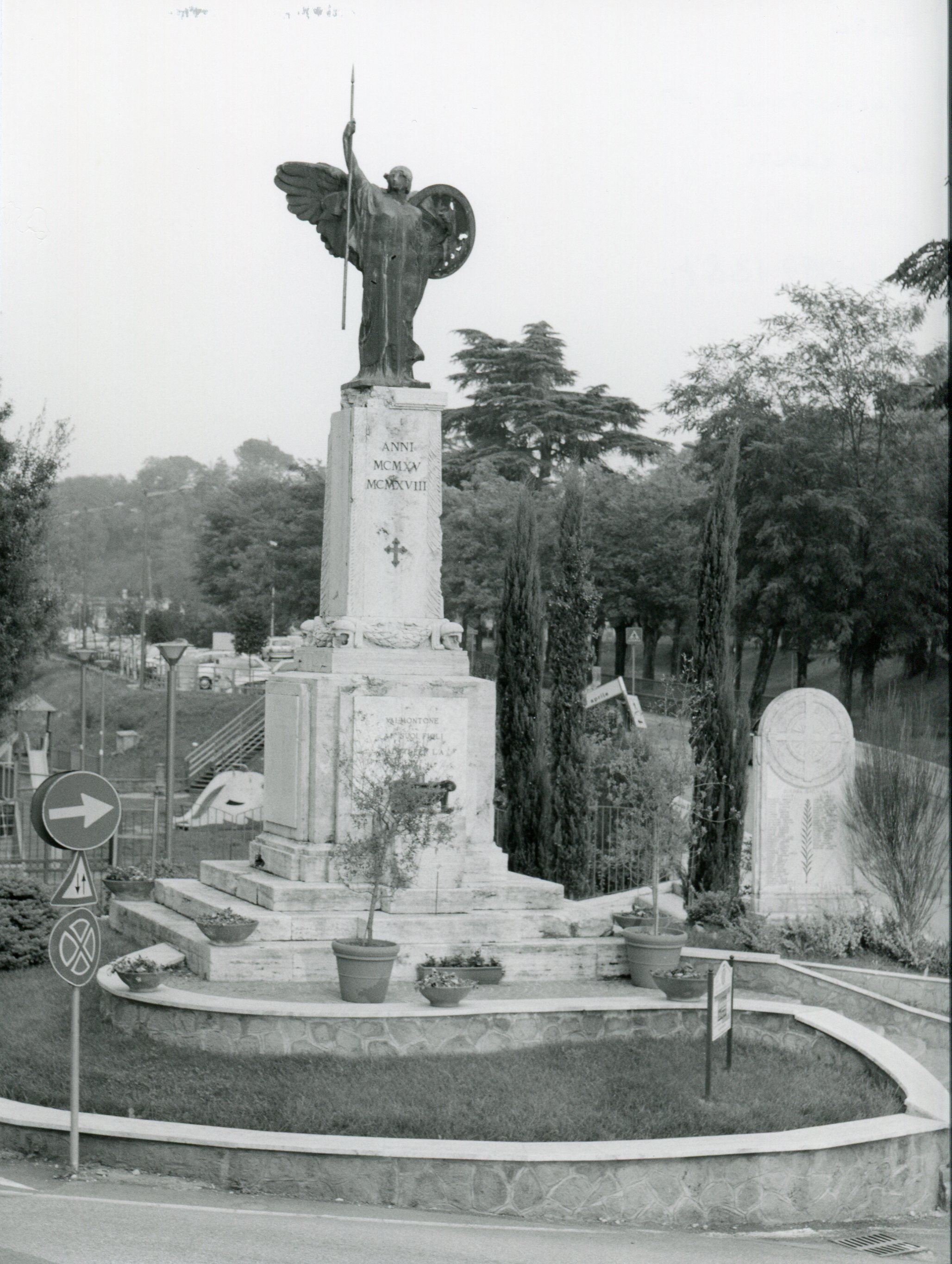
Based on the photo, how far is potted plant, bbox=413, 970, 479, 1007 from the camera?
11.6m

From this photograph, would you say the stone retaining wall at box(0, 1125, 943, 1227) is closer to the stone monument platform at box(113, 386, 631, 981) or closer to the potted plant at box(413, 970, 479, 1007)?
the potted plant at box(413, 970, 479, 1007)

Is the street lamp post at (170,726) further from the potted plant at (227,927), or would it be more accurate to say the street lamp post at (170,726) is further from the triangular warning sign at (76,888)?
the triangular warning sign at (76,888)

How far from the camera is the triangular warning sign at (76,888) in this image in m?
9.77

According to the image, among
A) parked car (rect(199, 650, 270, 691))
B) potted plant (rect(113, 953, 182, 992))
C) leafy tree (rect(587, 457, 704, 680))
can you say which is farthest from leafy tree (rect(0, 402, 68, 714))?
parked car (rect(199, 650, 270, 691))

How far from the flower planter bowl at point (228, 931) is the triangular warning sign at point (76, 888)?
2.65 m

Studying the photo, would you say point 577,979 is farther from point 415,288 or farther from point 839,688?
point 839,688

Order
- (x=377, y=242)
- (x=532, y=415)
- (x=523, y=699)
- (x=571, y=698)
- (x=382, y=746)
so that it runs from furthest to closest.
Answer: (x=532, y=415) → (x=523, y=699) → (x=571, y=698) → (x=377, y=242) → (x=382, y=746)

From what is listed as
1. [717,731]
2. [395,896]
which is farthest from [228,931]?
[717,731]

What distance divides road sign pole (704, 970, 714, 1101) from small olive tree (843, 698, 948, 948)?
512 centimetres

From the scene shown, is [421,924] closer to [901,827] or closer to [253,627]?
[901,827]

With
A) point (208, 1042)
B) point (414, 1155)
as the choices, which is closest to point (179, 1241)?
point (414, 1155)

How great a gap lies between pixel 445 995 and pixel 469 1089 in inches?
49.4

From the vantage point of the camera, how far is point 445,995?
1164 centimetres

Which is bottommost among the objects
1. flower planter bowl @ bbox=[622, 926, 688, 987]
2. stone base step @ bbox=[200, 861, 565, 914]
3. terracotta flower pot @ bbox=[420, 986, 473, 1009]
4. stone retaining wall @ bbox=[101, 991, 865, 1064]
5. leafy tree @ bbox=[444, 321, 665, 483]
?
stone retaining wall @ bbox=[101, 991, 865, 1064]
